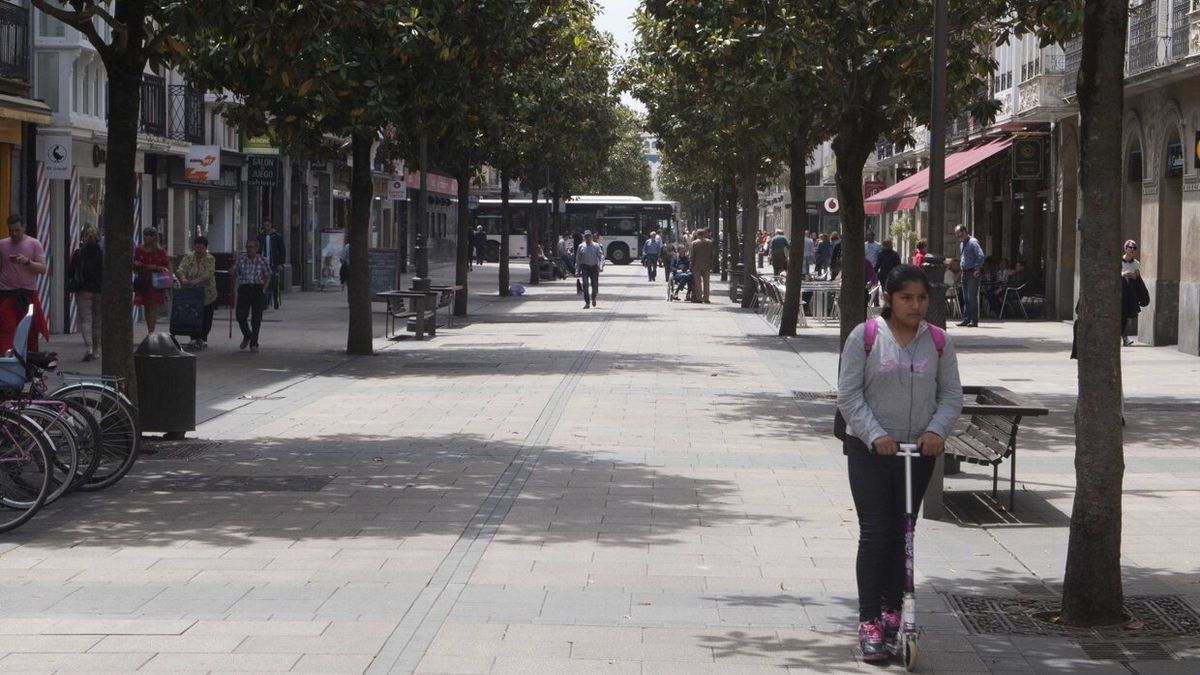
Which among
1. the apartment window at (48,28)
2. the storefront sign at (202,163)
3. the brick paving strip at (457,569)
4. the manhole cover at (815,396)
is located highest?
the apartment window at (48,28)

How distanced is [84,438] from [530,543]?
3150 millimetres

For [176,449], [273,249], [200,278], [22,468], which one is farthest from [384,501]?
Answer: [273,249]

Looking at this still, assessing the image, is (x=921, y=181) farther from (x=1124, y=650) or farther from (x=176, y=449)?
(x=1124, y=650)

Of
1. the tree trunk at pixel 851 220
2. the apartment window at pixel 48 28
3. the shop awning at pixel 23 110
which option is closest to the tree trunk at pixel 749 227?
the apartment window at pixel 48 28

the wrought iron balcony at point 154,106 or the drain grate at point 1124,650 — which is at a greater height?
the wrought iron balcony at point 154,106

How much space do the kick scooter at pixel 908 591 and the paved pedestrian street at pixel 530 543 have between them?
0.18 metres

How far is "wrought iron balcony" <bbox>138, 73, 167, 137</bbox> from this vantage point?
1255 inches

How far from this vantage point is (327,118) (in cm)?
2277

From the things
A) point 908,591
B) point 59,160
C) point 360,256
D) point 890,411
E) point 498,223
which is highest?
point 498,223

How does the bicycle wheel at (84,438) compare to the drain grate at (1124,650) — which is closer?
the drain grate at (1124,650)

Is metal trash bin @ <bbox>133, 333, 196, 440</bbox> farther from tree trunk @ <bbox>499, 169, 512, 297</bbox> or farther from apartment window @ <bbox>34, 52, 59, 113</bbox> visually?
tree trunk @ <bbox>499, 169, 512, 297</bbox>

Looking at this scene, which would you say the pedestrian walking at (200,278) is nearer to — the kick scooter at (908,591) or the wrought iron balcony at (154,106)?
the wrought iron balcony at (154,106)

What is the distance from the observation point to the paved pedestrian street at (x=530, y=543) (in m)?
6.85

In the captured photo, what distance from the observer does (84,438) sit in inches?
421
